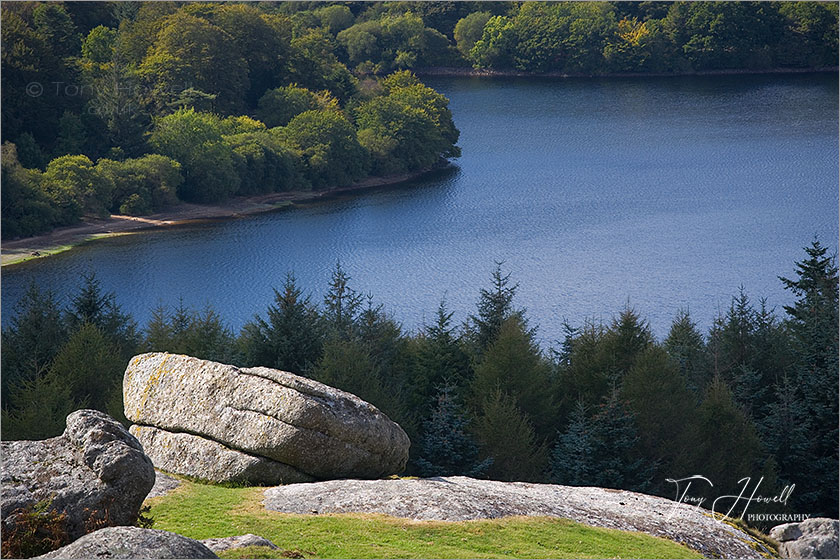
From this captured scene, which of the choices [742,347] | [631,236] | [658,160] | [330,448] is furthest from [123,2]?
[330,448]

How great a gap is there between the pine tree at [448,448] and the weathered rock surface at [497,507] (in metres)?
7.74

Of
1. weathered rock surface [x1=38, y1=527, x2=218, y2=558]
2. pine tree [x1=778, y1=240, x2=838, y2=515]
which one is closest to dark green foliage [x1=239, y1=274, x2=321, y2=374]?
pine tree [x1=778, y1=240, x2=838, y2=515]

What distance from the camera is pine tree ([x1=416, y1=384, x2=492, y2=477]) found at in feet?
93.6

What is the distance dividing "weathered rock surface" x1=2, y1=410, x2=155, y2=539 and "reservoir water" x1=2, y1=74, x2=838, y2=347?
39621mm

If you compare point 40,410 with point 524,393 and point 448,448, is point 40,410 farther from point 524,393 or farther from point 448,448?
point 524,393

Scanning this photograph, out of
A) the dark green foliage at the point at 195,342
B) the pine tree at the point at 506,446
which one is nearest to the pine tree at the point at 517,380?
the pine tree at the point at 506,446

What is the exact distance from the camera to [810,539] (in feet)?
61.0

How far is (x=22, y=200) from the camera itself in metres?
80.0

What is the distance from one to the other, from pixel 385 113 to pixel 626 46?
174 ft

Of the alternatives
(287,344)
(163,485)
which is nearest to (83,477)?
(163,485)

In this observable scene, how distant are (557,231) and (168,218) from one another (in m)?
33.2

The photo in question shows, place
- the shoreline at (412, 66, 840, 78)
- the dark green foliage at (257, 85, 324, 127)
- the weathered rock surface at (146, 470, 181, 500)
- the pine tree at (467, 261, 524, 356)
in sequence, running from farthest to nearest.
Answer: the shoreline at (412, 66, 840, 78) < the dark green foliage at (257, 85, 324, 127) < the pine tree at (467, 261, 524, 356) < the weathered rock surface at (146, 470, 181, 500)

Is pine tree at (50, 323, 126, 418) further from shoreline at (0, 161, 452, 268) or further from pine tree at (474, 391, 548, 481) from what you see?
shoreline at (0, 161, 452, 268)

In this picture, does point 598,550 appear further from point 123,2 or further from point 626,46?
point 626,46
